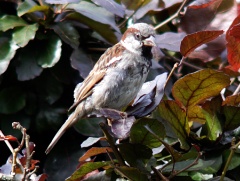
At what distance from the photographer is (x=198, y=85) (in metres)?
1.18

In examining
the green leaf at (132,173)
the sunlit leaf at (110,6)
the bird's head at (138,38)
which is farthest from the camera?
A: the bird's head at (138,38)

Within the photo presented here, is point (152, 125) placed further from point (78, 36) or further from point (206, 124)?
point (78, 36)

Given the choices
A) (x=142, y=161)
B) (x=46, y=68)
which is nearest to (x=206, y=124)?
(x=142, y=161)

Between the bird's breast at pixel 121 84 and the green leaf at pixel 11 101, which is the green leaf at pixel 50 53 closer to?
the green leaf at pixel 11 101

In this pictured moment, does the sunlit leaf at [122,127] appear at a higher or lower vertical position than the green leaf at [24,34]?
higher

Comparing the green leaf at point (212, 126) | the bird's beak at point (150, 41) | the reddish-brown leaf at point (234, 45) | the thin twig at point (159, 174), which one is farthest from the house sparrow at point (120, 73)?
the thin twig at point (159, 174)

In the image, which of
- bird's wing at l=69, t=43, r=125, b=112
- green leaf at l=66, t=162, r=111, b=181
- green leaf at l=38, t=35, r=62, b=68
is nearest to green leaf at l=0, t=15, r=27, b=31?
green leaf at l=38, t=35, r=62, b=68

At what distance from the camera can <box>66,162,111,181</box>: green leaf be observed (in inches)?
46.4

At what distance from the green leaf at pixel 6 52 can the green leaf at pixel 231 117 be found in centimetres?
93

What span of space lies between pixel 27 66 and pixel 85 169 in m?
0.80

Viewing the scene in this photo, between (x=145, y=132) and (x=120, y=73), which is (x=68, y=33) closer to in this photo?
(x=120, y=73)

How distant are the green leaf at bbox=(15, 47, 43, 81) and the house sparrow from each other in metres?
0.20

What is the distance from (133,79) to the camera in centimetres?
209

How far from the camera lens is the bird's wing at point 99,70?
201 cm
